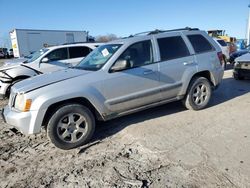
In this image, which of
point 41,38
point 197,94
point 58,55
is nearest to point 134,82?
point 197,94

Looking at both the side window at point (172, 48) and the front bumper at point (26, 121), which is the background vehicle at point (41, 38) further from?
the front bumper at point (26, 121)

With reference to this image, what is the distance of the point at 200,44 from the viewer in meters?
5.72

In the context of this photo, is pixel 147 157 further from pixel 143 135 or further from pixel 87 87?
pixel 87 87

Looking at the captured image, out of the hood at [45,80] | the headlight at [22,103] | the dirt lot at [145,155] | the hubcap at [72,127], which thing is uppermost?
the hood at [45,80]

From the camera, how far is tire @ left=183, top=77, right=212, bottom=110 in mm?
5531

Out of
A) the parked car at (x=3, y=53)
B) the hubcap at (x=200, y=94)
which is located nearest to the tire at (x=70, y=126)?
the hubcap at (x=200, y=94)

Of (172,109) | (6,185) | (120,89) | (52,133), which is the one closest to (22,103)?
(52,133)

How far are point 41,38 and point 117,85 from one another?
19.5 meters

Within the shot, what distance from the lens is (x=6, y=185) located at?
320 cm

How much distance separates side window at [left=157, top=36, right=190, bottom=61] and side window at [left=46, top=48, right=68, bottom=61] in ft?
16.0

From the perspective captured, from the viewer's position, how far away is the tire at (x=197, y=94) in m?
5.53

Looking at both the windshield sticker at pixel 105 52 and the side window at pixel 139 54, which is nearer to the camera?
the side window at pixel 139 54

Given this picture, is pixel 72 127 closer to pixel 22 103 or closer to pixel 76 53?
pixel 22 103

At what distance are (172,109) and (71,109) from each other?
2763 millimetres
